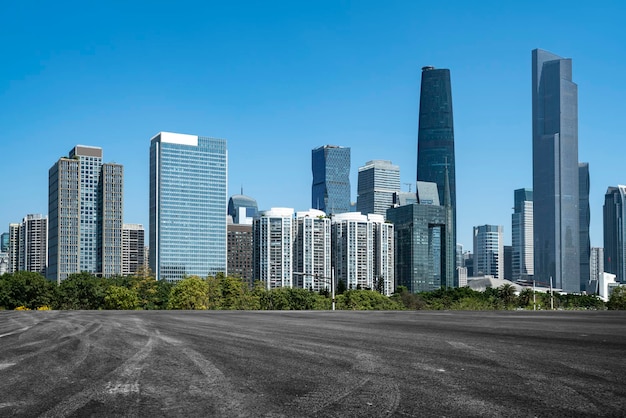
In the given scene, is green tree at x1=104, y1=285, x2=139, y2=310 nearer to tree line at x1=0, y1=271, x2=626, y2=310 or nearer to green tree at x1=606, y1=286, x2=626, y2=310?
tree line at x1=0, y1=271, x2=626, y2=310

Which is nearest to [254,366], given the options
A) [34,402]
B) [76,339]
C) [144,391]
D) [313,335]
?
[144,391]

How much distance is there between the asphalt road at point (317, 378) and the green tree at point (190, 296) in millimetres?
89893

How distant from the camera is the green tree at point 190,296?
352 feet

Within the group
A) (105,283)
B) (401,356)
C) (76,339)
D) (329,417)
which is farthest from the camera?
(105,283)

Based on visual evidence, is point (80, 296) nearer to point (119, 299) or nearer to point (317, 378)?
point (119, 299)

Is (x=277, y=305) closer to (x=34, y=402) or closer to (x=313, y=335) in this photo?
(x=313, y=335)

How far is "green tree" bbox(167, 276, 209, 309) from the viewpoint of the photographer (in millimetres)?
107312

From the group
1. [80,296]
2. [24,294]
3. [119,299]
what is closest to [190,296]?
[119,299]

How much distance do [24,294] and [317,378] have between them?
109200 mm

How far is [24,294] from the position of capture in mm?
109188

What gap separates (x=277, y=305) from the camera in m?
115

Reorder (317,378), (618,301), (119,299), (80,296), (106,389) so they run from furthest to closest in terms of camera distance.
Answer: (80,296)
(119,299)
(618,301)
(317,378)
(106,389)

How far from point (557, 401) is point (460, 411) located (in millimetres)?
1603

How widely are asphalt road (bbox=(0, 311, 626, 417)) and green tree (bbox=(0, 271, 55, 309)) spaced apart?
3860 inches
